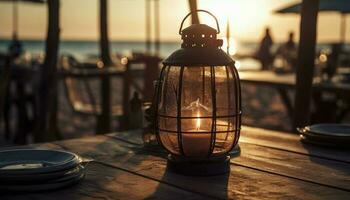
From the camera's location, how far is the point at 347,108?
7871 millimetres

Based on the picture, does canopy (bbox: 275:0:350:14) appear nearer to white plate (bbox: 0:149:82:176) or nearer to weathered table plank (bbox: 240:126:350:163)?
weathered table plank (bbox: 240:126:350:163)

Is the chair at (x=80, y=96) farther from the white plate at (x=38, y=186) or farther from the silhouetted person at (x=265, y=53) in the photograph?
the silhouetted person at (x=265, y=53)

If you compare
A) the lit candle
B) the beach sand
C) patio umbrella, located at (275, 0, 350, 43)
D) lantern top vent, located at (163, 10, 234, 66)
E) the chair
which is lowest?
the beach sand

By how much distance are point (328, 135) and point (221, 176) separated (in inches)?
28.1

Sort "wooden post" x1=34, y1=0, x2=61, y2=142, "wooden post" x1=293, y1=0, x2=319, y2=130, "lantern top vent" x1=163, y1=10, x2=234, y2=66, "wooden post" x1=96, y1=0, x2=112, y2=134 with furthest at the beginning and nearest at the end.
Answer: "wooden post" x1=96, y1=0, x2=112, y2=134
"wooden post" x1=34, y1=0, x2=61, y2=142
"wooden post" x1=293, y1=0, x2=319, y2=130
"lantern top vent" x1=163, y1=10, x2=234, y2=66

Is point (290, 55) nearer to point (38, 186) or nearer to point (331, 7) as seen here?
point (331, 7)

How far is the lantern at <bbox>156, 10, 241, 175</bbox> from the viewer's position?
1.76m

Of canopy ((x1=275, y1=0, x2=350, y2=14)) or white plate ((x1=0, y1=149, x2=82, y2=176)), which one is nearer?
white plate ((x1=0, y1=149, x2=82, y2=176))

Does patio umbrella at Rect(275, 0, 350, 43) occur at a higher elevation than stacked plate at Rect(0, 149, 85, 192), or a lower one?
higher

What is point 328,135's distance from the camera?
2350 millimetres

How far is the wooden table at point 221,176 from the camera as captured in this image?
1.60 metres

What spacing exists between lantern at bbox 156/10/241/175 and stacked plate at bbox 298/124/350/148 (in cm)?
65

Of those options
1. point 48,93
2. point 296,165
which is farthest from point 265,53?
point 296,165

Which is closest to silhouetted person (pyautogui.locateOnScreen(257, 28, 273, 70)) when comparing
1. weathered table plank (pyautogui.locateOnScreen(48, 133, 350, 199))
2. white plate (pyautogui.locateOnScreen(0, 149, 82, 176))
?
weathered table plank (pyautogui.locateOnScreen(48, 133, 350, 199))
